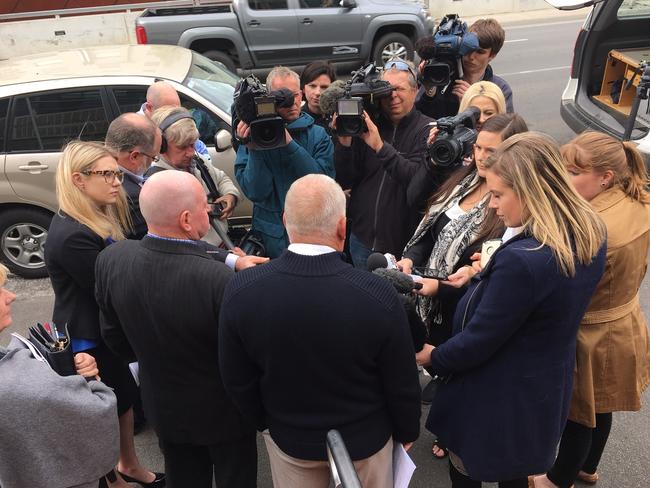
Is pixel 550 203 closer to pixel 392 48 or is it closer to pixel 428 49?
pixel 428 49

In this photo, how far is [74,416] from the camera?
6.14 feet

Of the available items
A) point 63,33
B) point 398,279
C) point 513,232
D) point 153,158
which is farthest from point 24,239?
point 63,33

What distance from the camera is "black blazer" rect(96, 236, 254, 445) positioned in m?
2.13

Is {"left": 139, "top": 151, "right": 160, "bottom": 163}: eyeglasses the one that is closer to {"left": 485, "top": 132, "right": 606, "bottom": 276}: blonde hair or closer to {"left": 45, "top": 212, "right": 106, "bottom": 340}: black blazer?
{"left": 45, "top": 212, "right": 106, "bottom": 340}: black blazer

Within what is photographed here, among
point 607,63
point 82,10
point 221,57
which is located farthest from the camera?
point 82,10

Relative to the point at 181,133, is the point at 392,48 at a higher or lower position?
lower

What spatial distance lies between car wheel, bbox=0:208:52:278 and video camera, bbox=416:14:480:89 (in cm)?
343

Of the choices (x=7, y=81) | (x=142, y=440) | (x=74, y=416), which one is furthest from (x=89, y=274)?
(x=7, y=81)

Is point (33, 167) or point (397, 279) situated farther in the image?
point (33, 167)

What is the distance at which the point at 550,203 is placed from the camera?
1938 millimetres

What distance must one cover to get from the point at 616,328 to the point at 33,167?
14.6 feet

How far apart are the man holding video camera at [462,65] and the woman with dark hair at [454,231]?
1417mm

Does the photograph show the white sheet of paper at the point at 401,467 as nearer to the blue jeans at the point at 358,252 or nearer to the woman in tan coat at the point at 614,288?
the woman in tan coat at the point at 614,288

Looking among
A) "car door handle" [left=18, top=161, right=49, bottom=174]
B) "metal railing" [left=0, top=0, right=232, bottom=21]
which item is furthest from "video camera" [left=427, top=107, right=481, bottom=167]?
"metal railing" [left=0, top=0, right=232, bottom=21]
